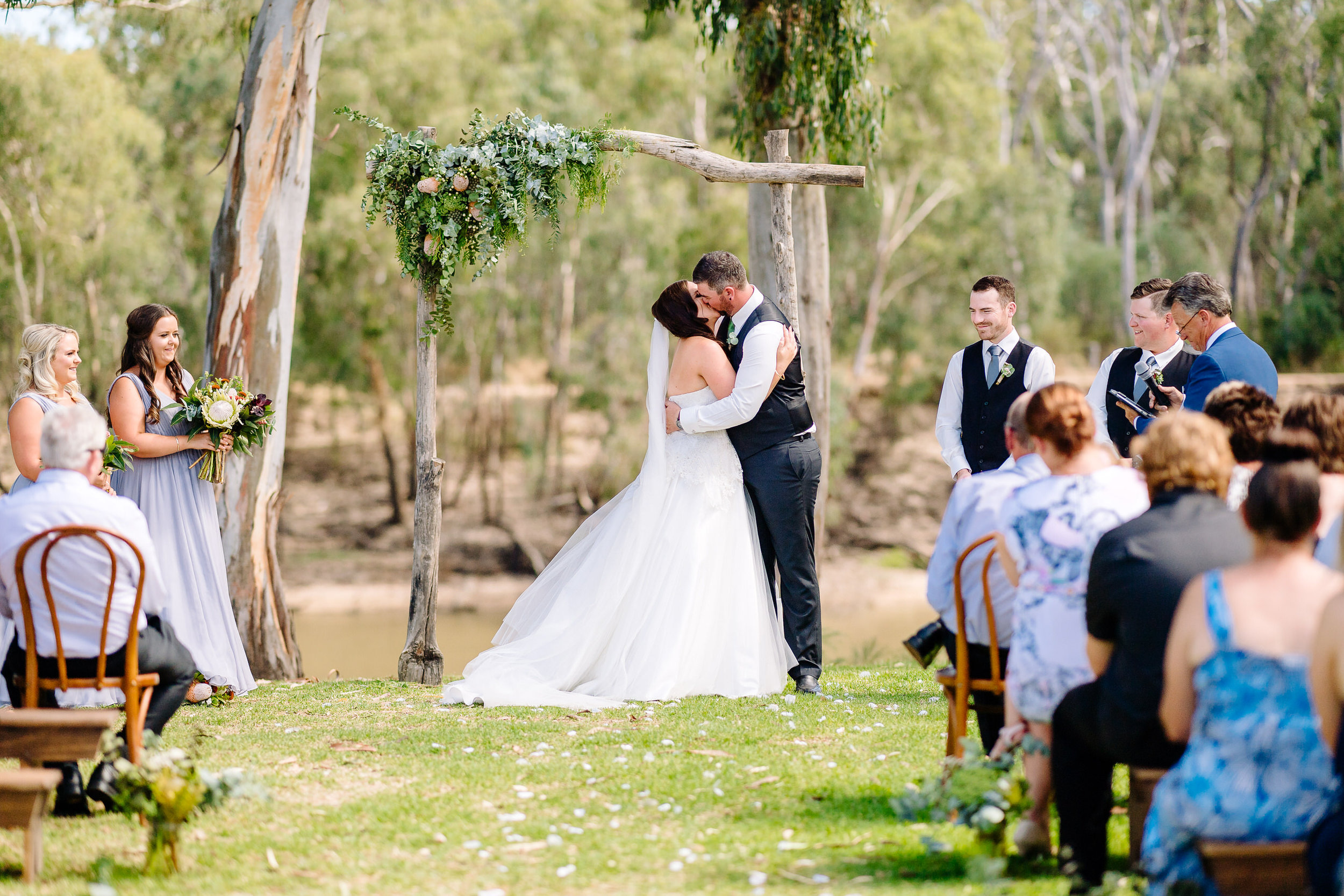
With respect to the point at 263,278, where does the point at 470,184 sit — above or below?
above

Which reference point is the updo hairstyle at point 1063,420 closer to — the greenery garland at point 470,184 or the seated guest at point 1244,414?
the seated guest at point 1244,414

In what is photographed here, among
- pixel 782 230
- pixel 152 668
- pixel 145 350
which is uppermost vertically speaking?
pixel 782 230

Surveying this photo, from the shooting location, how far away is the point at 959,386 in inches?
247

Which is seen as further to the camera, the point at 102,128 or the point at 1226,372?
the point at 102,128

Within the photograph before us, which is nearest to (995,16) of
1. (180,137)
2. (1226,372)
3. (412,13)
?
(412,13)

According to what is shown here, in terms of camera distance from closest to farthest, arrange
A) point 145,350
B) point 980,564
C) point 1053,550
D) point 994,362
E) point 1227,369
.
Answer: point 1053,550, point 980,564, point 1227,369, point 145,350, point 994,362

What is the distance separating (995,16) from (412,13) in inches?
667

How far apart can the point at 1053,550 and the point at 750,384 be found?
102 inches

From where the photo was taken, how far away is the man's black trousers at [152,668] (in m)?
3.77

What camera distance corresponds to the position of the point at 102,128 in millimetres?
21312

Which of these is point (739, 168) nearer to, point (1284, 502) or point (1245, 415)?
point (1245, 415)

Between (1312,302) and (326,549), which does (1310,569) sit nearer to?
(326,549)

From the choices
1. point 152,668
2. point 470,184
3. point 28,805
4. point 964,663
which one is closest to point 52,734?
point 28,805

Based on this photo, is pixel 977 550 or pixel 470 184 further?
pixel 470 184
